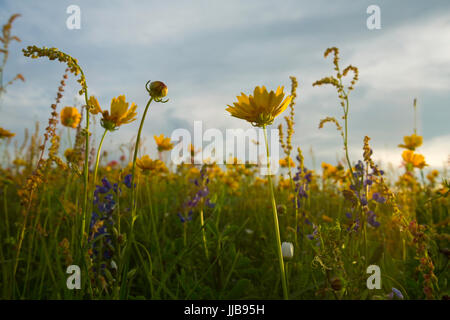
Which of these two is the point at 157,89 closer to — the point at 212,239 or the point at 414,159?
the point at 212,239

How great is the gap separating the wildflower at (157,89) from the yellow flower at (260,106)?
21 centimetres

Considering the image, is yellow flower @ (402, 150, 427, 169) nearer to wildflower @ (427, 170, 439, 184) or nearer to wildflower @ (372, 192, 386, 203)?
wildflower @ (372, 192, 386, 203)

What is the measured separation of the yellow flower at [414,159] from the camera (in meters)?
3.10

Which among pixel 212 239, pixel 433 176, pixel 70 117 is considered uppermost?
pixel 70 117

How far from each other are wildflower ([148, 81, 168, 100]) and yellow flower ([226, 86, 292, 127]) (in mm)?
214

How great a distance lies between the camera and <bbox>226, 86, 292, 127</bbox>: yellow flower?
3.20 feet

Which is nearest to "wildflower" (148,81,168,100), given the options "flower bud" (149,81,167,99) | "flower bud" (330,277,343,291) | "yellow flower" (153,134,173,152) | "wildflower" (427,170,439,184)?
"flower bud" (149,81,167,99)

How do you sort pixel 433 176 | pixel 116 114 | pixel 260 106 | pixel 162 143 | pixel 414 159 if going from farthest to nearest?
pixel 433 176, pixel 414 159, pixel 162 143, pixel 116 114, pixel 260 106

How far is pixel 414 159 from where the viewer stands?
3.11 m

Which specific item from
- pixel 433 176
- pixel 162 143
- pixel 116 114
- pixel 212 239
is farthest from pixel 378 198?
pixel 433 176

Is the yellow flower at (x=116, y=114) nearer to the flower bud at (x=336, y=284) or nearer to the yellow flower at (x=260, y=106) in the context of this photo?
the yellow flower at (x=260, y=106)

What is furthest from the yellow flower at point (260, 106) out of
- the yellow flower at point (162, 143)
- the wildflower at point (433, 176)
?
the wildflower at point (433, 176)
